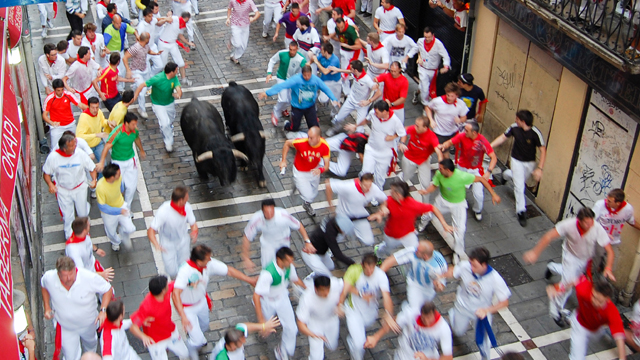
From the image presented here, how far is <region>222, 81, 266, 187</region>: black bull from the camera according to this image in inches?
508

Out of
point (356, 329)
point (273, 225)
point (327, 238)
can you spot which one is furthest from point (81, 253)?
point (356, 329)

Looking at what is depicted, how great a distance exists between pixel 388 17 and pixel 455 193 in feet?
22.2

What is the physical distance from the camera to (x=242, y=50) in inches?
687

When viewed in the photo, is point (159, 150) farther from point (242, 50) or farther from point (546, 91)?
point (546, 91)

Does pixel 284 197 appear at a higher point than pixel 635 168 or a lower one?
lower

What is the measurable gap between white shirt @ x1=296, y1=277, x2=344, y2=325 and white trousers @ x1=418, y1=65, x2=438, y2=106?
24.3 ft

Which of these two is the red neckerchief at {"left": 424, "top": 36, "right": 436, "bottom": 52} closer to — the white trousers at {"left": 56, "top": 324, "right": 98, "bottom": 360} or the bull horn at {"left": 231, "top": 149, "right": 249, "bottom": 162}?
the bull horn at {"left": 231, "top": 149, "right": 249, "bottom": 162}

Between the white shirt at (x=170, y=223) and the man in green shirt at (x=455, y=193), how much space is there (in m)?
3.54

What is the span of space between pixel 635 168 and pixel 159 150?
860cm

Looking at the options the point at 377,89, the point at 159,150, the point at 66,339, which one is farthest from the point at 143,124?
the point at 66,339

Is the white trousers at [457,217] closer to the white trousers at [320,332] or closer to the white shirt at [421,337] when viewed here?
the white shirt at [421,337]

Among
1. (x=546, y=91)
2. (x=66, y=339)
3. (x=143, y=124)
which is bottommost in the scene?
(x=143, y=124)

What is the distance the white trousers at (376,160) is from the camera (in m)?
12.0

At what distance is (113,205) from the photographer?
10672 millimetres
